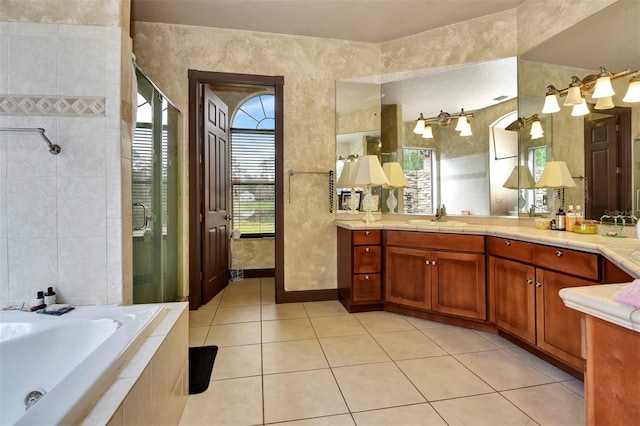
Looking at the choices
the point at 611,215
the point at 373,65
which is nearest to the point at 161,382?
the point at 611,215

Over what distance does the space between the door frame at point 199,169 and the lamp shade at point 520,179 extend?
2198mm

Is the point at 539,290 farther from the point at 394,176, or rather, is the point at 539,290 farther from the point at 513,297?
the point at 394,176

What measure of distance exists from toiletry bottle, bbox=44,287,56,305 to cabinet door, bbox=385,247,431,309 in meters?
2.40

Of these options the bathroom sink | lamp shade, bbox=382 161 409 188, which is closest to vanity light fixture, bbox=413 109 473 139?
lamp shade, bbox=382 161 409 188

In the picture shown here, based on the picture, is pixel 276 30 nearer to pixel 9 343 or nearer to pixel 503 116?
pixel 503 116

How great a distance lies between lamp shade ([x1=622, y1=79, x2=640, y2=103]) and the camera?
6.29 ft

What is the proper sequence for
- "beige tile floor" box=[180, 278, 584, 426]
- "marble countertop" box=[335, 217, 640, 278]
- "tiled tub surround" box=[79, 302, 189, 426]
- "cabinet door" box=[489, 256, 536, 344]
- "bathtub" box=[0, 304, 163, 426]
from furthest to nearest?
"cabinet door" box=[489, 256, 536, 344]
"beige tile floor" box=[180, 278, 584, 426]
"marble countertop" box=[335, 217, 640, 278]
"bathtub" box=[0, 304, 163, 426]
"tiled tub surround" box=[79, 302, 189, 426]

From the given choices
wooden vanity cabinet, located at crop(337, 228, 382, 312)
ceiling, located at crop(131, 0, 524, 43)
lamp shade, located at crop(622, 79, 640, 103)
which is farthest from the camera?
wooden vanity cabinet, located at crop(337, 228, 382, 312)

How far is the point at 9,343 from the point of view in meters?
1.29

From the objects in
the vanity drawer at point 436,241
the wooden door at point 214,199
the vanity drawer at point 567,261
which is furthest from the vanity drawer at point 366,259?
the wooden door at point 214,199

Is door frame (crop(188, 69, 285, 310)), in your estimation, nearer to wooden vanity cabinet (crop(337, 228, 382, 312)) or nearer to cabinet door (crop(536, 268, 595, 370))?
wooden vanity cabinet (crop(337, 228, 382, 312))

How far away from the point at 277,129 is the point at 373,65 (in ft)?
4.38

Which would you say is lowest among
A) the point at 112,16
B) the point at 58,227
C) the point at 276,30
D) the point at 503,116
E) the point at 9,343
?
the point at 9,343

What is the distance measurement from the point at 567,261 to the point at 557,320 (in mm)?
366
